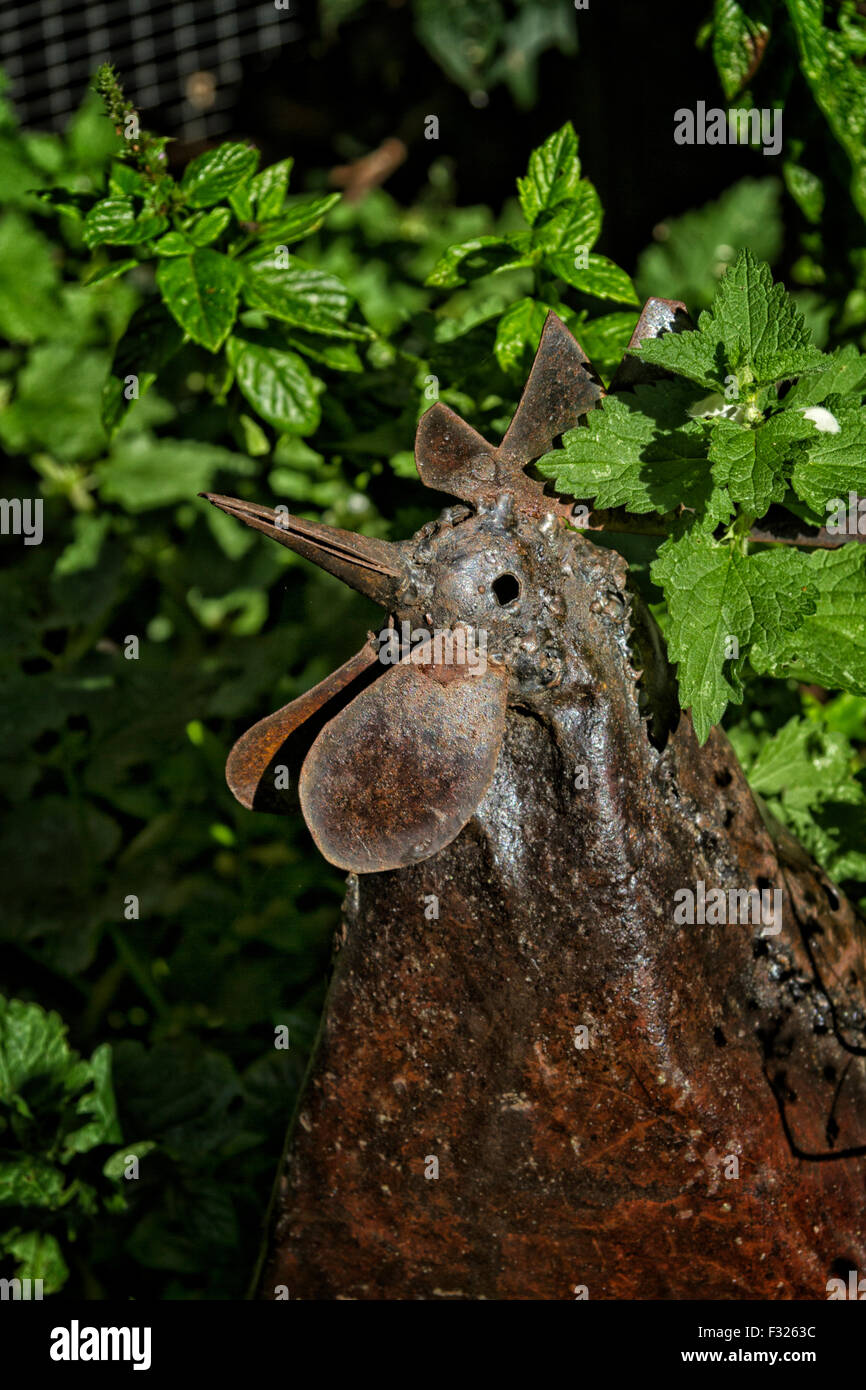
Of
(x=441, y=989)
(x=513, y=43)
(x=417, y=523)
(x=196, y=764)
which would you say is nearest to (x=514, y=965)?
(x=441, y=989)

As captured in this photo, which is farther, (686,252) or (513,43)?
(513,43)

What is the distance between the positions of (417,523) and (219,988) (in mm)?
1257

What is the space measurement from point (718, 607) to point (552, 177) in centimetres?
97

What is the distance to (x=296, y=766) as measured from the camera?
1.71 m

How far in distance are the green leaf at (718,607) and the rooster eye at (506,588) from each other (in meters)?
0.18

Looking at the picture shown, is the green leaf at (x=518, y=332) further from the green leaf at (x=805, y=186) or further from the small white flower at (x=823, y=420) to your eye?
the green leaf at (x=805, y=186)

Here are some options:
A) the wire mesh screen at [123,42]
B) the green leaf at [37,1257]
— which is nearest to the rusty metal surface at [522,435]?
the green leaf at [37,1257]

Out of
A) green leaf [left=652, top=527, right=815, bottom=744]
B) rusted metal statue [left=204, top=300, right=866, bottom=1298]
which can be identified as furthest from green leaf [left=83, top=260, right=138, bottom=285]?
green leaf [left=652, top=527, right=815, bottom=744]

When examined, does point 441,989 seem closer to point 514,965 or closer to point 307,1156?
point 514,965

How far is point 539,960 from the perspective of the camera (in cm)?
165

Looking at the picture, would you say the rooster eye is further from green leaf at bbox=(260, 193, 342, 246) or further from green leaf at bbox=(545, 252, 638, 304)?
green leaf at bbox=(260, 193, 342, 246)

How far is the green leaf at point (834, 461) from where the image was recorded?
160 centimetres

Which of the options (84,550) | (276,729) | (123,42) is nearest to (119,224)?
(276,729)

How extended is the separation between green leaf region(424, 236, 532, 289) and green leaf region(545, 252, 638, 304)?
61 mm
